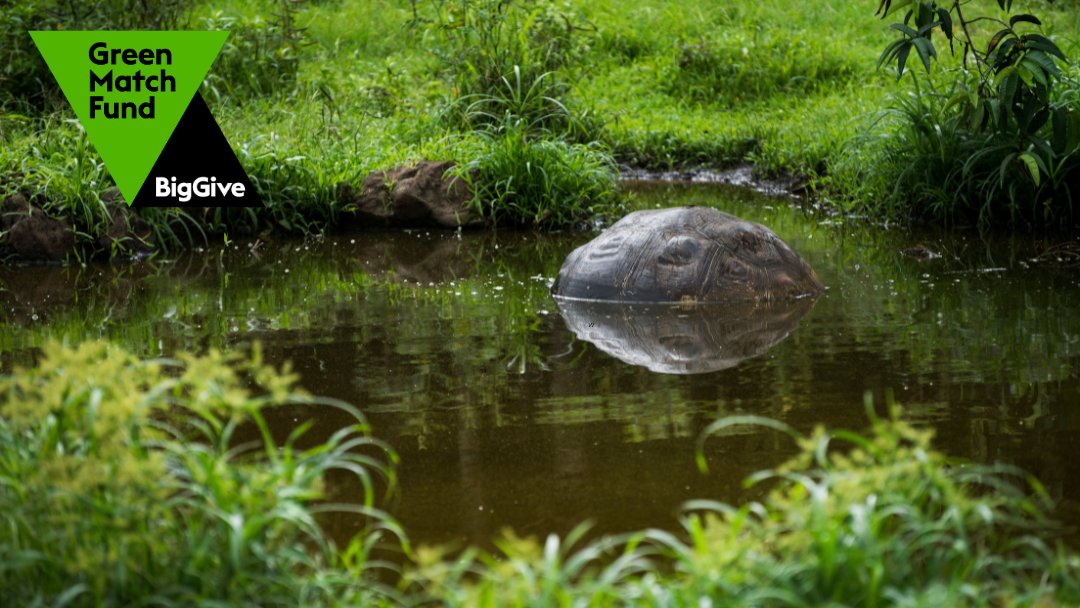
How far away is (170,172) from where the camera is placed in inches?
347

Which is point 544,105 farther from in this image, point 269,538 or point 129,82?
point 269,538

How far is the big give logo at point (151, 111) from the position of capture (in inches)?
342

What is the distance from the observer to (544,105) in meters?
9.97

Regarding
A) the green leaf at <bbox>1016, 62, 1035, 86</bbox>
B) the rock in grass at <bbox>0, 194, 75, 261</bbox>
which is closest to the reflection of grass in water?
the rock in grass at <bbox>0, 194, 75, 261</bbox>

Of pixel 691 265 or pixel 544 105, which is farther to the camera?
Answer: pixel 544 105

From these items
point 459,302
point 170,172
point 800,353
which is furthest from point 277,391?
point 170,172

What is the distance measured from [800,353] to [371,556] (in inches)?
102

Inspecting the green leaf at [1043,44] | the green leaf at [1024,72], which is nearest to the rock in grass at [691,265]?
the green leaf at [1024,72]

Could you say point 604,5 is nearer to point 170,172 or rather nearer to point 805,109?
point 805,109

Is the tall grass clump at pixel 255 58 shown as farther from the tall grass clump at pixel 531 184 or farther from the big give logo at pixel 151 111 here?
the tall grass clump at pixel 531 184

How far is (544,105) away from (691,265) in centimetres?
366

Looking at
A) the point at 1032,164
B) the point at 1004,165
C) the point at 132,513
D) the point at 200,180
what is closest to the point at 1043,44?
the point at 1032,164

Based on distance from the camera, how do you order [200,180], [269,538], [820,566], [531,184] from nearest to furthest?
[820,566]
[269,538]
[200,180]
[531,184]

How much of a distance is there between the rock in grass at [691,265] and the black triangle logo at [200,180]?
2853mm
